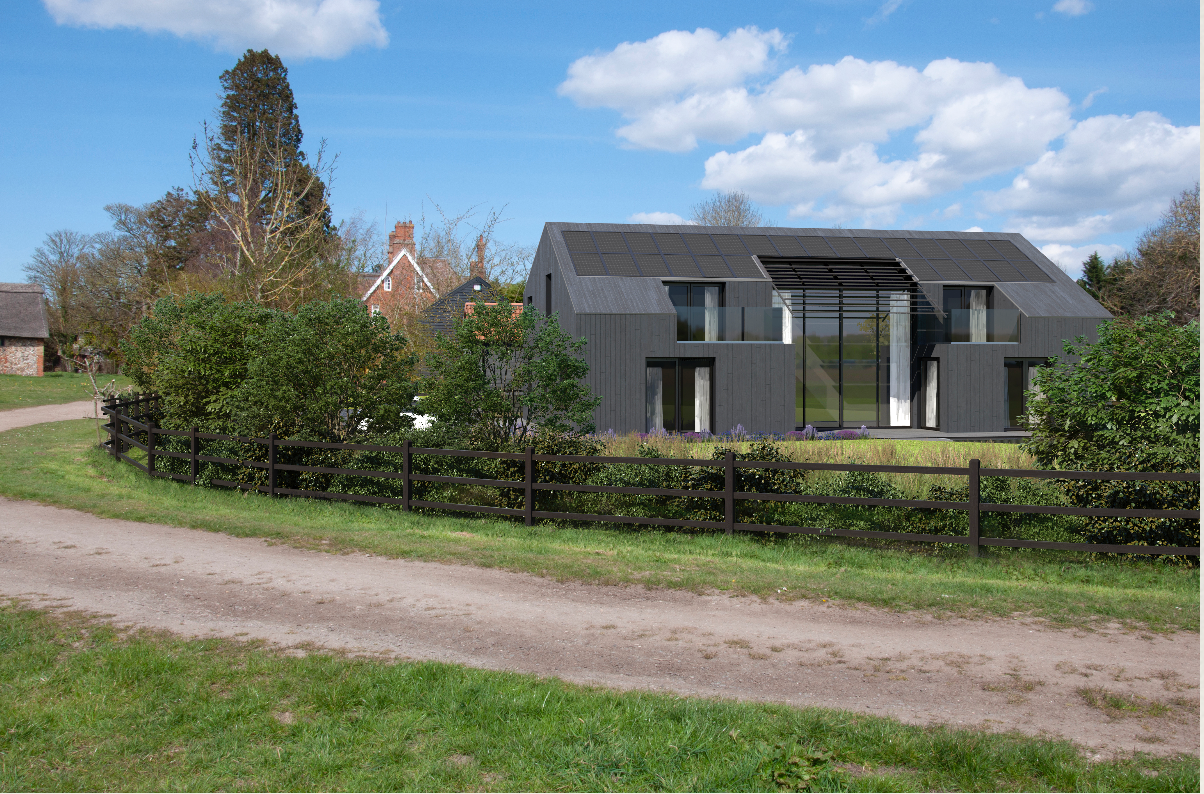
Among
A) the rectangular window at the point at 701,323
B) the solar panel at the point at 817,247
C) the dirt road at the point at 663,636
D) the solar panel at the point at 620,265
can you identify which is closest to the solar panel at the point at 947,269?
the solar panel at the point at 817,247

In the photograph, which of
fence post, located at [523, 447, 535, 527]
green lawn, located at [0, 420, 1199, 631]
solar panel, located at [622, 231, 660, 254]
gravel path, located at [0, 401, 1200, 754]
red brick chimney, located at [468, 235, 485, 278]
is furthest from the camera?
red brick chimney, located at [468, 235, 485, 278]

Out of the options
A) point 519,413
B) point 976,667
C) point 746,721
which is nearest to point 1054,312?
point 519,413

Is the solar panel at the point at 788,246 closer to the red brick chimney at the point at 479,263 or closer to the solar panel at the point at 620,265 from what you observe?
the solar panel at the point at 620,265

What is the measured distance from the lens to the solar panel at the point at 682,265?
27.1 meters

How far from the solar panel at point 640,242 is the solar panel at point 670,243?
0.25m

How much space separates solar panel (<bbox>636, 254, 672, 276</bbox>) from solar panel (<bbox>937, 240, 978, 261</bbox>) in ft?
35.2

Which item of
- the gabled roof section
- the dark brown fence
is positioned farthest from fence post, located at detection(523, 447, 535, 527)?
the gabled roof section

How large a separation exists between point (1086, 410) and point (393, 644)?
870 cm

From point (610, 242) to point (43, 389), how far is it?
3655 cm

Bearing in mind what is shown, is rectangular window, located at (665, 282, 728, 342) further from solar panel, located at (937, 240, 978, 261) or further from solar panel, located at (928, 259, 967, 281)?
solar panel, located at (937, 240, 978, 261)

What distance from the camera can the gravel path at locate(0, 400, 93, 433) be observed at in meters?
30.9

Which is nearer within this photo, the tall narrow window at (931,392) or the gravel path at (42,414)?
the tall narrow window at (931,392)

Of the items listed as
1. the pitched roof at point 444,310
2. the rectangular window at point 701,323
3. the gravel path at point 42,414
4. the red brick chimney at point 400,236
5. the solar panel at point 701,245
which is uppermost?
the red brick chimney at point 400,236

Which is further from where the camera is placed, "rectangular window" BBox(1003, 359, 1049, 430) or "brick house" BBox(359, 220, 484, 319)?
"brick house" BBox(359, 220, 484, 319)
